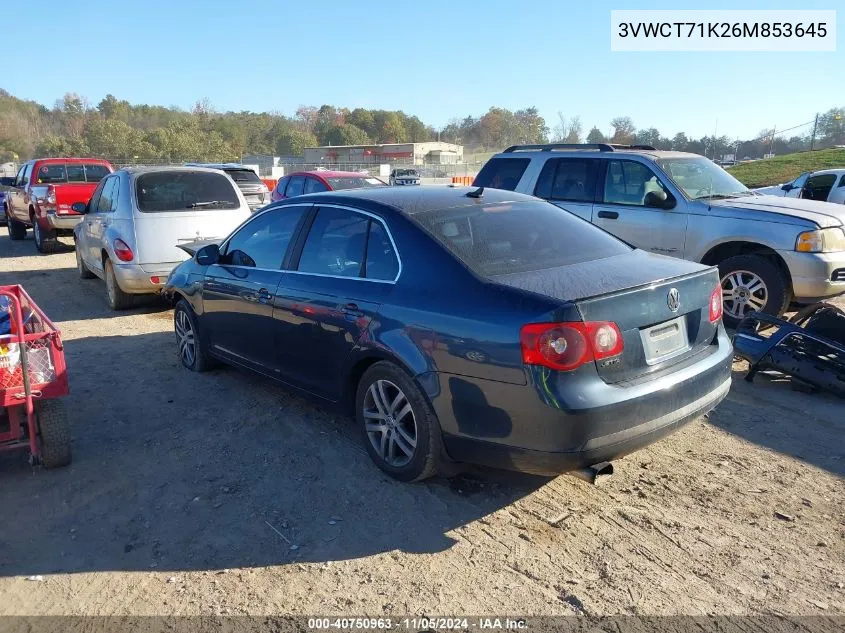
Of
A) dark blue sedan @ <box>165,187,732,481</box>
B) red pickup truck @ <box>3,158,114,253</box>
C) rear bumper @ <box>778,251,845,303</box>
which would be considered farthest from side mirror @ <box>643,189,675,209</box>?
red pickup truck @ <box>3,158,114,253</box>

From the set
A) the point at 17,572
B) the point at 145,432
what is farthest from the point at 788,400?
the point at 17,572

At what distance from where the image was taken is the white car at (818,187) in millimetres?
15859

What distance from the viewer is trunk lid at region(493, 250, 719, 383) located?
10.6 feet

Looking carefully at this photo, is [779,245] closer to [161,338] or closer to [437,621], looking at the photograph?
[437,621]

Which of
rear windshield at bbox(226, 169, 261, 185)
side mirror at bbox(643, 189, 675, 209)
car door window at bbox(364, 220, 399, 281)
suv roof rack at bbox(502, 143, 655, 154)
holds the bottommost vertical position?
car door window at bbox(364, 220, 399, 281)

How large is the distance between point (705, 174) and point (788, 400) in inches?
144

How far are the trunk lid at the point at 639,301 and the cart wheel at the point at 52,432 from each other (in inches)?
112

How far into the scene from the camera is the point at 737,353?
224 inches

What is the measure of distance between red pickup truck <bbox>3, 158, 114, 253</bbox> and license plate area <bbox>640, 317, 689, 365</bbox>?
1188cm

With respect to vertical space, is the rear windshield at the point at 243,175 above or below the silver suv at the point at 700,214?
above

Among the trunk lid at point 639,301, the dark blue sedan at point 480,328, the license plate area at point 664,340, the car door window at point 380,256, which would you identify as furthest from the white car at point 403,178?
the license plate area at point 664,340

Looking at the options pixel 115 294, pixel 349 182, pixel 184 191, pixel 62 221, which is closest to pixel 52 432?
pixel 115 294

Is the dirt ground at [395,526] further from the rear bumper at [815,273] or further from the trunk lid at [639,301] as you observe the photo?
the rear bumper at [815,273]

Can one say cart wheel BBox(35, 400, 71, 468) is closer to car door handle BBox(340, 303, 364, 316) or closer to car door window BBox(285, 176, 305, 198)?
car door handle BBox(340, 303, 364, 316)
